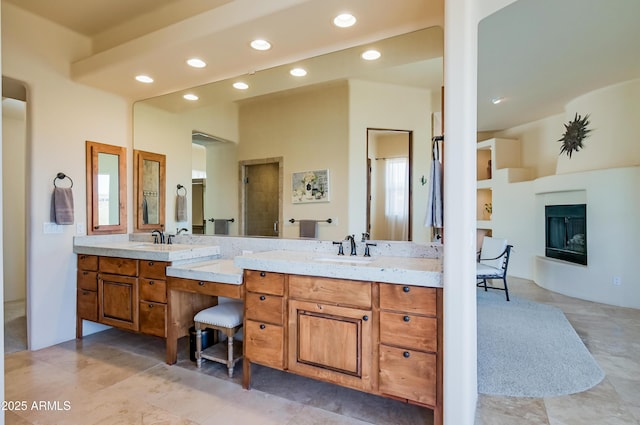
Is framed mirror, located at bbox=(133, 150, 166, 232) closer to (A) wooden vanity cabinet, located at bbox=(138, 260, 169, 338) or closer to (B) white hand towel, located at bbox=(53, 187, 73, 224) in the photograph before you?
(B) white hand towel, located at bbox=(53, 187, 73, 224)

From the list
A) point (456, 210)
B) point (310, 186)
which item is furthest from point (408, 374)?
point (310, 186)

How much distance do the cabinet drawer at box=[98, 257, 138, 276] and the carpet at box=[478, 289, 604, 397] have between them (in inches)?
115

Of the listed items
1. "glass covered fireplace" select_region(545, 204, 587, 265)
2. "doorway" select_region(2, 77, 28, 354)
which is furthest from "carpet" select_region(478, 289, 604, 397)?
"doorway" select_region(2, 77, 28, 354)

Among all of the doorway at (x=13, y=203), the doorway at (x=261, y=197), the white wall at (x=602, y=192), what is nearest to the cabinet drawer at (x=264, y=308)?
the doorway at (x=261, y=197)

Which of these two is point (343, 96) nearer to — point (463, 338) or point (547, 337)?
point (463, 338)

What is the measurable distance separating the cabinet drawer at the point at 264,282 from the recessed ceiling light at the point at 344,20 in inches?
68.7

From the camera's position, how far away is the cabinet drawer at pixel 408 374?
1726mm

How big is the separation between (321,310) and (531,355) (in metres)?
2.14

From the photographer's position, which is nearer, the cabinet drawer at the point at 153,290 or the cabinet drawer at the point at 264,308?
the cabinet drawer at the point at 264,308

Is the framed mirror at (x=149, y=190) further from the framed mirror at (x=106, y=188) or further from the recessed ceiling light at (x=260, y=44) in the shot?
the recessed ceiling light at (x=260, y=44)

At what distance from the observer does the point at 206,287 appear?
246cm

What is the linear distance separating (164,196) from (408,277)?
9.70 feet

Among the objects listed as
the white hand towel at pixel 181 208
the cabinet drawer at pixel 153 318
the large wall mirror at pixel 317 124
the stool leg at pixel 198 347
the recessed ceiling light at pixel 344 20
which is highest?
the recessed ceiling light at pixel 344 20

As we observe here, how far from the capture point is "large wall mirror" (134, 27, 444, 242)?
2396 millimetres
